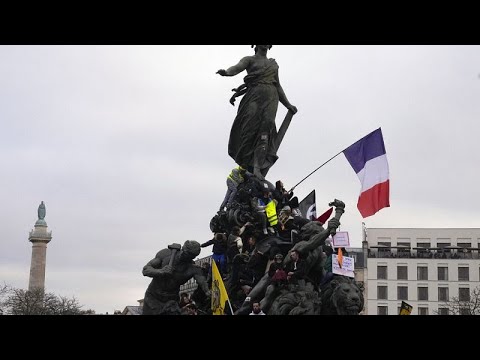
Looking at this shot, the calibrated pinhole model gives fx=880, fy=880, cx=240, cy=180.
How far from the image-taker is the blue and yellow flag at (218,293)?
16328 mm

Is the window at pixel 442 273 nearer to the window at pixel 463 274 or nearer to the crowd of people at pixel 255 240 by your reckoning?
the window at pixel 463 274

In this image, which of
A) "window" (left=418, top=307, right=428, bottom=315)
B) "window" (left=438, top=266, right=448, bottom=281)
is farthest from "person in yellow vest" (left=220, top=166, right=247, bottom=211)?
"window" (left=438, top=266, right=448, bottom=281)

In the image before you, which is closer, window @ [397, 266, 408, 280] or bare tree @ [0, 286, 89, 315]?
bare tree @ [0, 286, 89, 315]

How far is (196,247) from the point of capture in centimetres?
1702

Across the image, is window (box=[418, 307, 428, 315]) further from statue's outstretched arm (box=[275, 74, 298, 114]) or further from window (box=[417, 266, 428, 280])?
statue's outstretched arm (box=[275, 74, 298, 114])

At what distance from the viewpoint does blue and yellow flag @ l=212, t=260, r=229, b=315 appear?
53.6 feet

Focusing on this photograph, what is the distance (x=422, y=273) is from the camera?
80.2 m

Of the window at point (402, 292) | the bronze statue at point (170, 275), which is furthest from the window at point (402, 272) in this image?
the bronze statue at point (170, 275)

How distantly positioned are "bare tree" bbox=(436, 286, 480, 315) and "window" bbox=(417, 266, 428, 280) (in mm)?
4778

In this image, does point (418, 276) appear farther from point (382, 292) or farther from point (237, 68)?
point (237, 68)

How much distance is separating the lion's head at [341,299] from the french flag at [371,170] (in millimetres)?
2640
